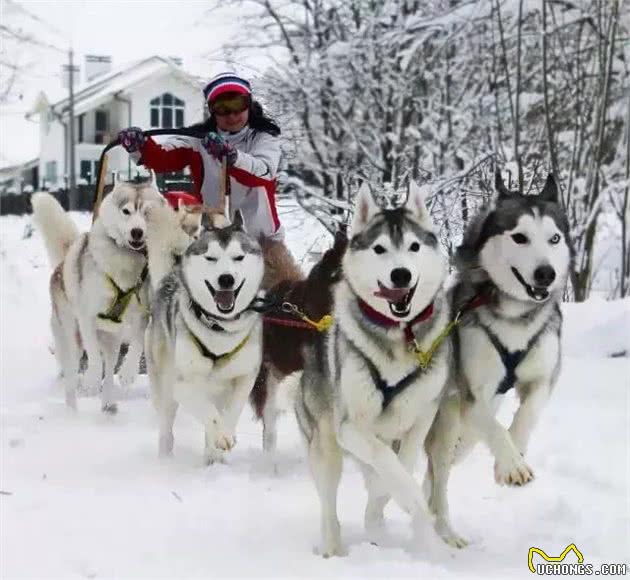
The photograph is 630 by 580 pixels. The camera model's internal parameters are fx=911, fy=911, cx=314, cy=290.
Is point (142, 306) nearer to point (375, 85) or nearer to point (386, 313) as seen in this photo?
point (386, 313)

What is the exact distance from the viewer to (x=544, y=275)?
2.77 meters

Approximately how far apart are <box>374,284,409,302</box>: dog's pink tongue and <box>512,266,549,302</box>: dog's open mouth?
0.41 meters

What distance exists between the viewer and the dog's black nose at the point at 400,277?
2.68m

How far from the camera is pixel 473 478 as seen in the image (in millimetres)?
4055

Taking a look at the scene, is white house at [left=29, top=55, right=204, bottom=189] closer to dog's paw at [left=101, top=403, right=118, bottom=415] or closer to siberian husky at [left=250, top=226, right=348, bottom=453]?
dog's paw at [left=101, top=403, right=118, bottom=415]

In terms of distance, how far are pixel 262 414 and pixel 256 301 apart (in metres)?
0.95

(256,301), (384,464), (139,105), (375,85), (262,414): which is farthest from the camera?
(139,105)

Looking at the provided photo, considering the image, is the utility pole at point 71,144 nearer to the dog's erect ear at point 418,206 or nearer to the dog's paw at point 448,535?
the dog's erect ear at point 418,206

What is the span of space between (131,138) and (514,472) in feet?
7.68

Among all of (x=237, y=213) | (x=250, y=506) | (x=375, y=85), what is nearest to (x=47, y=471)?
(x=250, y=506)

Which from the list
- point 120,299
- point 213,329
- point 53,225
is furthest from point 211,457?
point 53,225

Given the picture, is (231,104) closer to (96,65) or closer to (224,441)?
(224,441)

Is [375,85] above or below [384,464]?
above

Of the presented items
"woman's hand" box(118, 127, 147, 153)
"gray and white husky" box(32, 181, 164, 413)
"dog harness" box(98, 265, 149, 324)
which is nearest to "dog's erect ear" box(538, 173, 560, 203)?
"woman's hand" box(118, 127, 147, 153)
